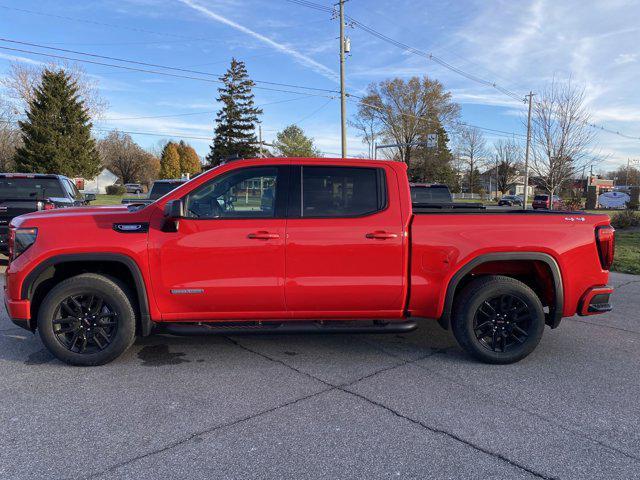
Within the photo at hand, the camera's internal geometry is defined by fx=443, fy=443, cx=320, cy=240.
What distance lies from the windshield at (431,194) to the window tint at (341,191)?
25.3 ft

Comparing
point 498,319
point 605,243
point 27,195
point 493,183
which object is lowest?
point 498,319

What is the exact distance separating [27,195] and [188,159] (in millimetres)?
91700

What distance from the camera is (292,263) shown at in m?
4.00

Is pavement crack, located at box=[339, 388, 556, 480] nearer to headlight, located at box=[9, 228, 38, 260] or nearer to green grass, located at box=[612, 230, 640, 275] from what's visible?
headlight, located at box=[9, 228, 38, 260]

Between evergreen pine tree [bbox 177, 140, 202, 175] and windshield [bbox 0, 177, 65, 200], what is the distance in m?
84.9

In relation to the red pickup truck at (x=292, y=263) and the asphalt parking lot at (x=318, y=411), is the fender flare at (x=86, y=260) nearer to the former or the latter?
the red pickup truck at (x=292, y=263)

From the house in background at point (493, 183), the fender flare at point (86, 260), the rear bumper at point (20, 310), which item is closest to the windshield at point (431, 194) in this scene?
the fender flare at point (86, 260)

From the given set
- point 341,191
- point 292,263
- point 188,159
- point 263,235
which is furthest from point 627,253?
point 188,159

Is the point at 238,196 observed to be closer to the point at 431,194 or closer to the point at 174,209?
the point at 174,209

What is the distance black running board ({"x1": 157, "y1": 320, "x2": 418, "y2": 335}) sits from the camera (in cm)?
398

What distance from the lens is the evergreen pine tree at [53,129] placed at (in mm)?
41812

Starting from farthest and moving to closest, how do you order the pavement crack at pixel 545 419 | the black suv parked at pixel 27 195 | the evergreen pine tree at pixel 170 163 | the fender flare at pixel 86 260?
1. the evergreen pine tree at pixel 170 163
2. the black suv parked at pixel 27 195
3. the fender flare at pixel 86 260
4. the pavement crack at pixel 545 419

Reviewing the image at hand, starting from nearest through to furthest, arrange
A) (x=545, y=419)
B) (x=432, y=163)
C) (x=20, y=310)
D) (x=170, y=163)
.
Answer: (x=545, y=419) → (x=20, y=310) → (x=432, y=163) → (x=170, y=163)

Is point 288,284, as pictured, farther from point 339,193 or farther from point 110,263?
point 110,263
